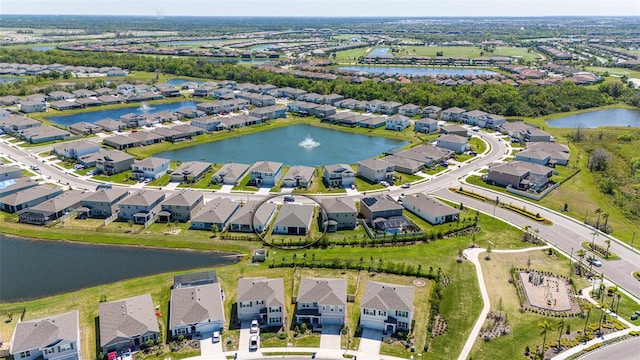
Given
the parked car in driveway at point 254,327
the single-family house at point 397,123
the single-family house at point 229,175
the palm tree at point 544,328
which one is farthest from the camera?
the single-family house at point 397,123

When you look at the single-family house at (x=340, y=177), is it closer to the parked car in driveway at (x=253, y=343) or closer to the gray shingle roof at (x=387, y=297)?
the gray shingle roof at (x=387, y=297)

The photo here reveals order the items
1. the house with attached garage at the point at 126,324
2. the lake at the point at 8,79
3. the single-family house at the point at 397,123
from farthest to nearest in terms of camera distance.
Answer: the lake at the point at 8,79
the single-family house at the point at 397,123
the house with attached garage at the point at 126,324

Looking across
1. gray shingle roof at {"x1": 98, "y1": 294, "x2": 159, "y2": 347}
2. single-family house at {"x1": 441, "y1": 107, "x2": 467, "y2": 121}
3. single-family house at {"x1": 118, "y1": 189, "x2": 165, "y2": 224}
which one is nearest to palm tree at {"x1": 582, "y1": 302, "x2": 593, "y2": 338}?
gray shingle roof at {"x1": 98, "y1": 294, "x2": 159, "y2": 347}

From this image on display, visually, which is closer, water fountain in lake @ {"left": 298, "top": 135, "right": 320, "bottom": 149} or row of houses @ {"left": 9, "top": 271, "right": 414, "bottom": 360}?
row of houses @ {"left": 9, "top": 271, "right": 414, "bottom": 360}

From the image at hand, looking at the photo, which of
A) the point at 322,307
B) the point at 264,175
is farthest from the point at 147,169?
the point at 322,307

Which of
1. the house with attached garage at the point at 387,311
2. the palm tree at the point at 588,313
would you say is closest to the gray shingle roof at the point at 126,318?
the house with attached garage at the point at 387,311

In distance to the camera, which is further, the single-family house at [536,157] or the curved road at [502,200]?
the single-family house at [536,157]

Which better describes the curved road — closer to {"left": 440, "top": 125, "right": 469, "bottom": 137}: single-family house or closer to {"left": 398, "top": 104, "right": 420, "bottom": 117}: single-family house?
{"left": 440, "top": 125, "right": 469, "bottom": 137}: single-family house

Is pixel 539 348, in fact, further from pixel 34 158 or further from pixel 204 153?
pixel 34 158
